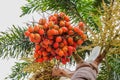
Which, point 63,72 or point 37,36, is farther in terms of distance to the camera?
point 63,72

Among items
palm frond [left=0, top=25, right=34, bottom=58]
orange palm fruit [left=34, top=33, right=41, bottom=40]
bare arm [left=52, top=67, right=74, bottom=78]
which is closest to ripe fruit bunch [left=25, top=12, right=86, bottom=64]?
orange palm fruit [left=34, top=33, right=41, bottom=40]

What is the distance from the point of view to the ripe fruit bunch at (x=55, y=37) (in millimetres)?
3037

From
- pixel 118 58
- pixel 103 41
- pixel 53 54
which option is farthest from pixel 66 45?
pixel 118 58

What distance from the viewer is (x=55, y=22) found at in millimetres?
3191

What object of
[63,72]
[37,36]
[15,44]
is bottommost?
[63,72]

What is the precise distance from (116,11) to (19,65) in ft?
11.0

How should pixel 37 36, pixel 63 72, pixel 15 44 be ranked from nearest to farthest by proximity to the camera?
pixel 37 36 < pixel 63 72 < pixel 15 44

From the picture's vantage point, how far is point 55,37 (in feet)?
10.1

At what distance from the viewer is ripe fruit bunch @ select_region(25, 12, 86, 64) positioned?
9.96 ft

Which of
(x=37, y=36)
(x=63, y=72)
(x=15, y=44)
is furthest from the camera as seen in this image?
(x=15, y=44)

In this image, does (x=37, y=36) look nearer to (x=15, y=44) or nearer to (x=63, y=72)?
(x=63, y=72)

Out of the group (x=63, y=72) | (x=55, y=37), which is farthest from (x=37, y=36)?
(x=63, y=72)

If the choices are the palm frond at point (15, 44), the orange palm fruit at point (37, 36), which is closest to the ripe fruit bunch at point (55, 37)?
the orange palm fruit at point (37, 36)

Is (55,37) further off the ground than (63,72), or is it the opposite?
(55,37)
